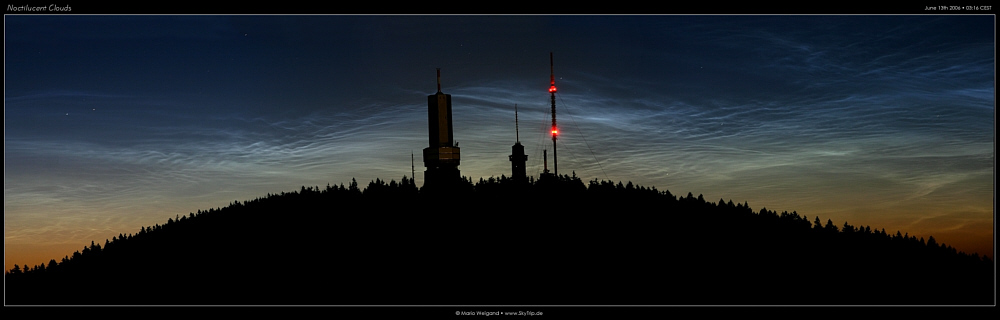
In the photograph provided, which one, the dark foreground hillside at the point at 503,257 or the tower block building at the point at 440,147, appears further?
the tower block building at the point at 440,147

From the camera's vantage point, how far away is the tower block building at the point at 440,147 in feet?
197

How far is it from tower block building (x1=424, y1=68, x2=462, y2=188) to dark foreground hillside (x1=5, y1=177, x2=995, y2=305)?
2.54 meters

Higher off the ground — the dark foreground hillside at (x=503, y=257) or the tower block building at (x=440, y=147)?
the tower block building at (x=440, y=147)

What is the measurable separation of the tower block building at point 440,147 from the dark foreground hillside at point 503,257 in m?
2.54

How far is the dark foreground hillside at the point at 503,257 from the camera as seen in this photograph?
3091 centimetres

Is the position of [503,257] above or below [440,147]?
below

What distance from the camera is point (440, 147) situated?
198ft

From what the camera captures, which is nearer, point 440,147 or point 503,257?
point 503,257

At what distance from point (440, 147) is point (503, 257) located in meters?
25.8

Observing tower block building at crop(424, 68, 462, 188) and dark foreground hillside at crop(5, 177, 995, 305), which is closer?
dark foreground hillside at crop(5, 177, 995, 305)

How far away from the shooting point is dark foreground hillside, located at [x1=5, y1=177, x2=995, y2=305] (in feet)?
101

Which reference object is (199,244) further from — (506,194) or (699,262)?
(699,262)

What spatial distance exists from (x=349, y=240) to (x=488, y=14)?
34889mm
